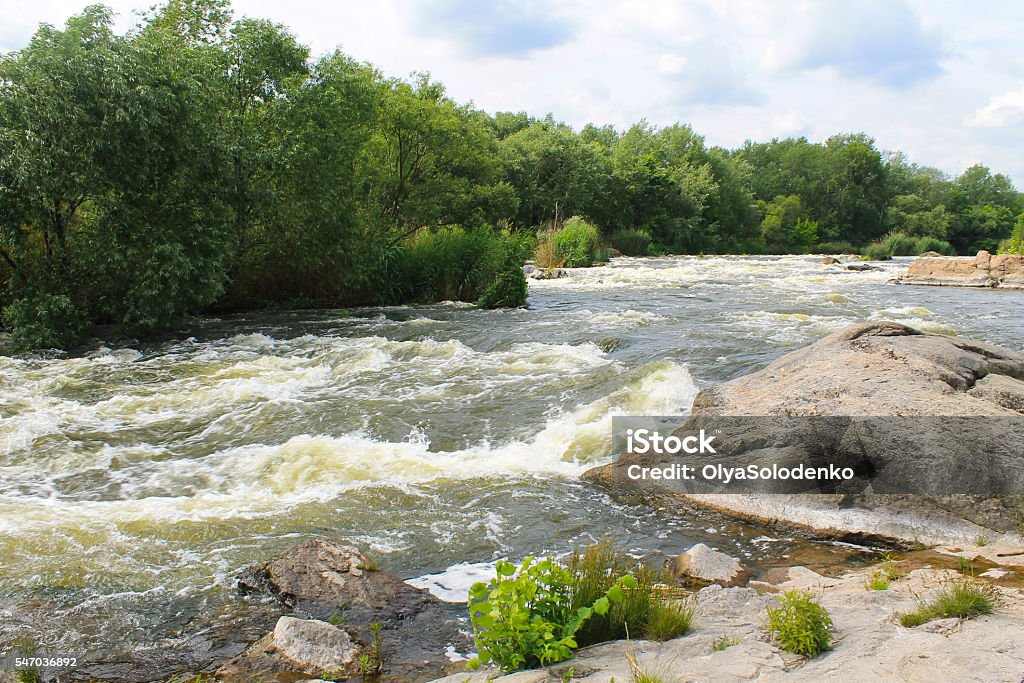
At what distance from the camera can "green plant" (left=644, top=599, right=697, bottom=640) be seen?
3.25 m

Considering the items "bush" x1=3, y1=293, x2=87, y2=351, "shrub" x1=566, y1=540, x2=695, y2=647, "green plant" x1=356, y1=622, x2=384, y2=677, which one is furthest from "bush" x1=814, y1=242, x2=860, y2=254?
"green plant" x1=356, y1=622, x2=384, y2=677

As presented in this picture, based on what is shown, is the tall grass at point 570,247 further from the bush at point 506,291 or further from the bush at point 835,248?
the bush at point 835,248

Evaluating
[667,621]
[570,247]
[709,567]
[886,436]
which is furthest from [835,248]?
[667,621]

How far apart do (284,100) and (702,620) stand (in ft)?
51.6

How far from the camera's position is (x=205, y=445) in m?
7.47

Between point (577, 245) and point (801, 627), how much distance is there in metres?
29.5

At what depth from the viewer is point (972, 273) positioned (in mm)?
24562

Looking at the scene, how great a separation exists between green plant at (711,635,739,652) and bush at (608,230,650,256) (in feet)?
137

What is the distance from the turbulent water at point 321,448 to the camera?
15.4 ft

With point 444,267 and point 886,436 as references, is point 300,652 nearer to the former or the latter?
point 886,436

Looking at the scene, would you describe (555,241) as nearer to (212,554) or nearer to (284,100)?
(284,100)

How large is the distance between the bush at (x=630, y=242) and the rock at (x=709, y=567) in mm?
40073

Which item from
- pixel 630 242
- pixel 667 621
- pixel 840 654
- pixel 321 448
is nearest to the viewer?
pixel 840 654

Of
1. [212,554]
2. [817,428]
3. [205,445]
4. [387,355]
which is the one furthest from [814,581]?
[387,355]
